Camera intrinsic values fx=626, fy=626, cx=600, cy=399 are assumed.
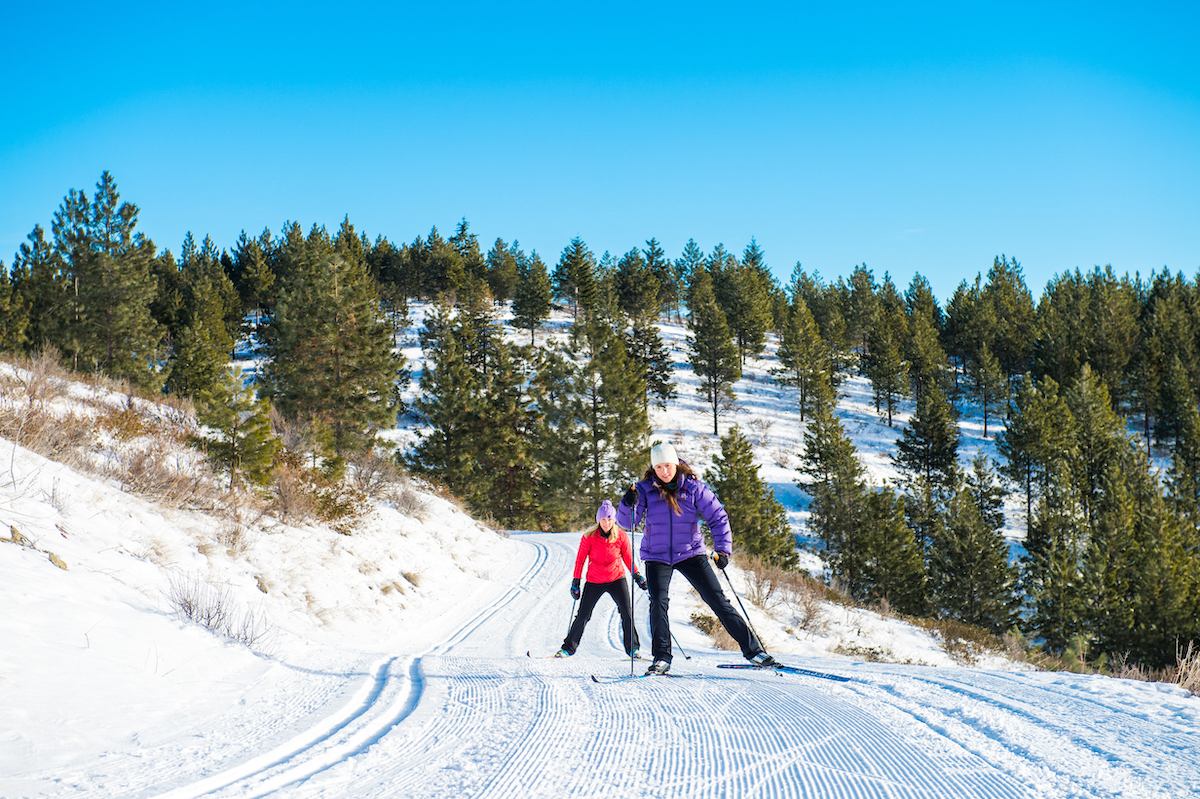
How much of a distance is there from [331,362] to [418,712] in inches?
854

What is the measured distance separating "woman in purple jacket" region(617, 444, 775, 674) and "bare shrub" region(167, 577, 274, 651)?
12.0ft

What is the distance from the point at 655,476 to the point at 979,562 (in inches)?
1304

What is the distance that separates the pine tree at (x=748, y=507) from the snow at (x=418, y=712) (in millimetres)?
21422

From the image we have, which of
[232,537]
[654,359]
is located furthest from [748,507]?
[654,359]

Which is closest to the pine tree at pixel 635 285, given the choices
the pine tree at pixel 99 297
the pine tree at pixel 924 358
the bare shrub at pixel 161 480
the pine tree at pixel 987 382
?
the pine tree at pixel 924 358

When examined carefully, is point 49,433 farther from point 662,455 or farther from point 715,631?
point 715,631

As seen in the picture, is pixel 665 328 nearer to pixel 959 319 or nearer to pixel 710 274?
pixel 710 274

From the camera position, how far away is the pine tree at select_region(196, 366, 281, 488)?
10.0 meters

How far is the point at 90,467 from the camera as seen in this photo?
8.20 metres

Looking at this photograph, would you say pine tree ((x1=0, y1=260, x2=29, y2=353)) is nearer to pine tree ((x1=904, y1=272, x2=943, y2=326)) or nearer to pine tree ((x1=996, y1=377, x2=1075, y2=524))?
pine tree ((x1=996, y1=377, x2=1075, y2=524))

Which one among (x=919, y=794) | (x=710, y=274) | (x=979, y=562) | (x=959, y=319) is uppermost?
(x=710, y=274)

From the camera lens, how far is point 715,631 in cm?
1041

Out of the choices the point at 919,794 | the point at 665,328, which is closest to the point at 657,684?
the point at 919,794

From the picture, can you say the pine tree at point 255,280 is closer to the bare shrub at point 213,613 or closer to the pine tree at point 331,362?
the pine tree at point 331,362
